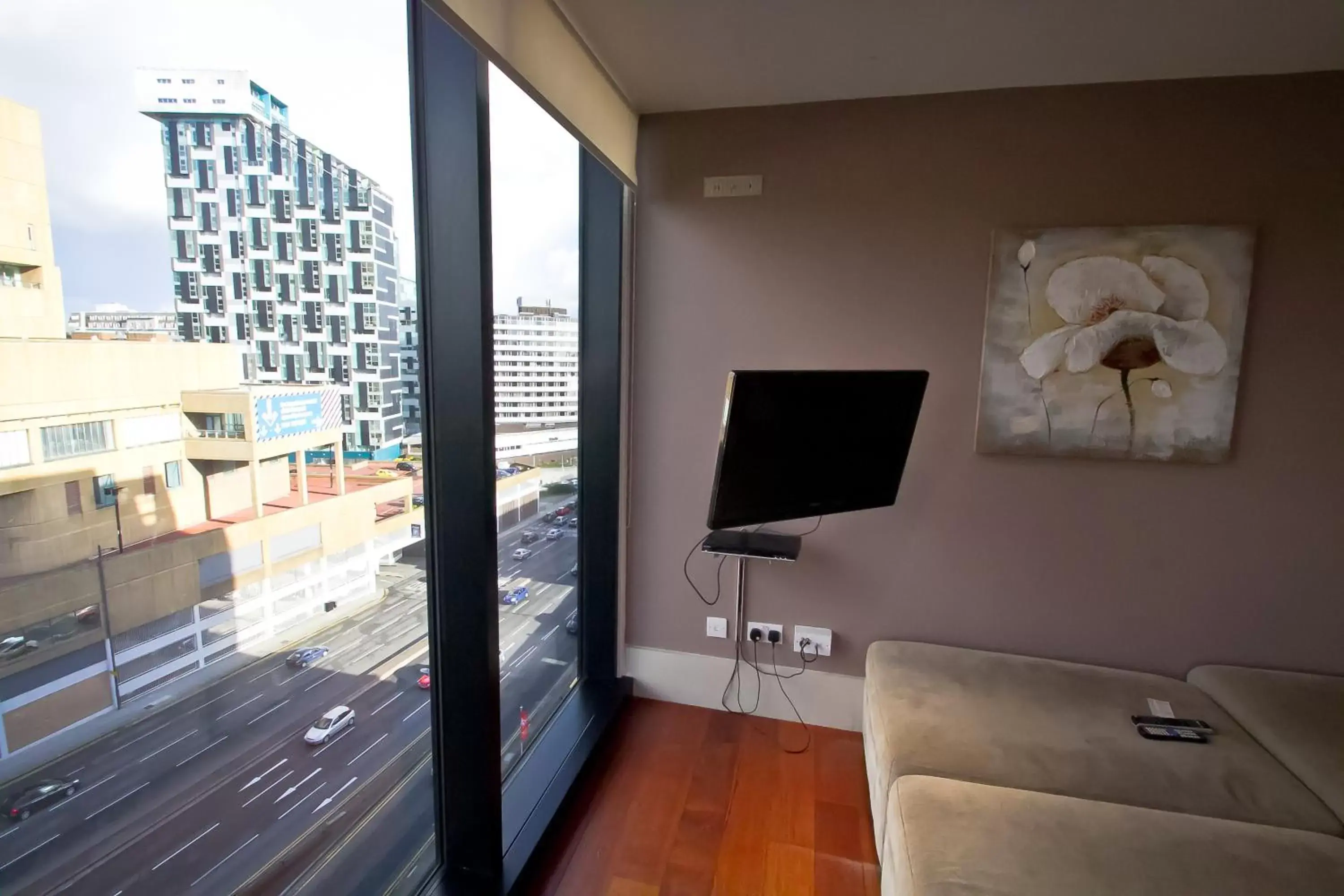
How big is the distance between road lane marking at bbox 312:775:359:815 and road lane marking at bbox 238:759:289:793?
0.13 meters

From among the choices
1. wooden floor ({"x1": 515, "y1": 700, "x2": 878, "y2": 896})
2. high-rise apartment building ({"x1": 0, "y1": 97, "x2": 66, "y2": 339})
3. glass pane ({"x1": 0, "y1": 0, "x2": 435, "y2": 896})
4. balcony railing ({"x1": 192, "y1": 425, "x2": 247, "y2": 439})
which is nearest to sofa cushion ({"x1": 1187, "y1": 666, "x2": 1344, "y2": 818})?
wooden floor ({"x1": 515, "y1": 700, "x2": 878, "y2": 896})

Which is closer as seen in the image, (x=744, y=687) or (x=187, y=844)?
(x=187, y=844)

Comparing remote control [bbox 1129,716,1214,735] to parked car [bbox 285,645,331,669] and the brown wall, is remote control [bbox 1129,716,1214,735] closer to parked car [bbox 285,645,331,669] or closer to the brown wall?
the brown wall

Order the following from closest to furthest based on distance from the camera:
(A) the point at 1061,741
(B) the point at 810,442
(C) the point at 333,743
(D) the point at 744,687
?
(C) the point at 333,743 → (A) the point at 1061,741 → (B) the point at 810,442 → (D) the point at 744,687

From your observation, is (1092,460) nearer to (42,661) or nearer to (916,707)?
(916,707)

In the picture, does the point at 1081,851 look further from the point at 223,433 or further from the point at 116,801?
the point at 223,433

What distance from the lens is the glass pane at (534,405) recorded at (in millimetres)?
1896

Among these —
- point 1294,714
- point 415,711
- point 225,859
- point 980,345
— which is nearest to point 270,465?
point 225,859

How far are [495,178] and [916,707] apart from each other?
2149mm

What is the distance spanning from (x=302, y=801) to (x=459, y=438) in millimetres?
877

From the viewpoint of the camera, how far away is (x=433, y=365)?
1.54 m

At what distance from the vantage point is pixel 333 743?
4.60ft

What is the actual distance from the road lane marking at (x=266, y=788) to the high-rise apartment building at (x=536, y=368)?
924 millimetres

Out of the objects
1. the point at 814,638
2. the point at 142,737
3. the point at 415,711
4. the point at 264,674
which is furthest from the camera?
the point at 814,638
